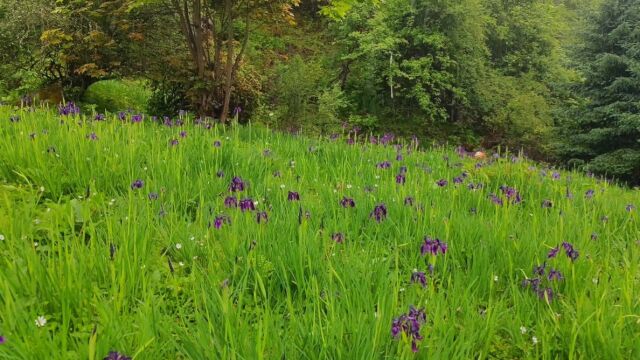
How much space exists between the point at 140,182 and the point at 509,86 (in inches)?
759

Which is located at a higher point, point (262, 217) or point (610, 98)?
point (610, 98)

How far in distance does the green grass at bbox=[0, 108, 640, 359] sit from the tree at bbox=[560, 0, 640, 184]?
12143 mm

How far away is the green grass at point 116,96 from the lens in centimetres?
1120

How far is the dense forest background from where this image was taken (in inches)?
356

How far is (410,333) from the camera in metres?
1.43

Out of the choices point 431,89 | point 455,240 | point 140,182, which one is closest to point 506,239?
point 455,240

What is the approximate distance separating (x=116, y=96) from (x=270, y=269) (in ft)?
37.7

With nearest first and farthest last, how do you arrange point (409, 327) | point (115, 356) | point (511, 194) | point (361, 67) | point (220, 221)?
point (115, 356), point (409, 327), point (220, 221), point (511, 194), point (361, 67)

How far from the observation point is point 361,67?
63.3 ft

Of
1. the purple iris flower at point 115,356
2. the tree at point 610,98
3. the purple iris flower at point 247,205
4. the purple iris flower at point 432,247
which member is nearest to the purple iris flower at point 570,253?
the purple iris flower at point 432,247

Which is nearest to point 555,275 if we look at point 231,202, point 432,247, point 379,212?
point 432,247

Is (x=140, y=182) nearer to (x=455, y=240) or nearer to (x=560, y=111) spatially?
(x=455, y=240)

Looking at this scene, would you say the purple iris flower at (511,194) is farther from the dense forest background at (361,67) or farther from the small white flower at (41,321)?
the dense forest background at (361,67)

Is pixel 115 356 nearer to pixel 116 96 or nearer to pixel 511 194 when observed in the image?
pixel 511 194
